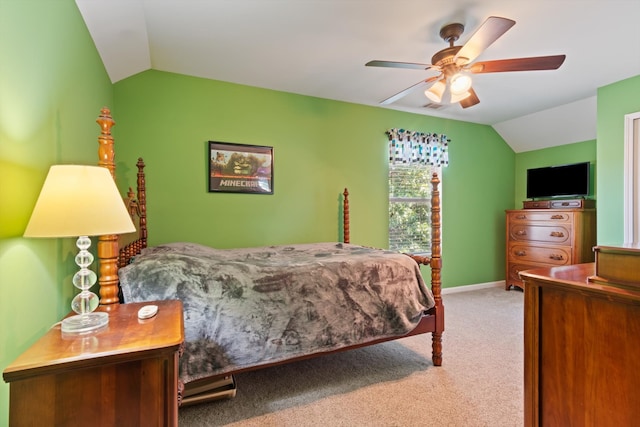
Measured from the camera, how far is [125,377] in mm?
931

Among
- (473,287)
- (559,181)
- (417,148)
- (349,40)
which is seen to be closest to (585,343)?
(349,40)

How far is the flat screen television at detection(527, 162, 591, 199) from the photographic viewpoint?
13.2 ft

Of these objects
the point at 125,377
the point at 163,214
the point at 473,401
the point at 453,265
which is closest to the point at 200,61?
the point at 163,214

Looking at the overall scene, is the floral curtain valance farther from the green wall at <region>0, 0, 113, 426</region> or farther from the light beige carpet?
the green wall at <region>0, 0, 113, 426</region>

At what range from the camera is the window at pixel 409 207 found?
4.16m

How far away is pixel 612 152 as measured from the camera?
329 centimetres

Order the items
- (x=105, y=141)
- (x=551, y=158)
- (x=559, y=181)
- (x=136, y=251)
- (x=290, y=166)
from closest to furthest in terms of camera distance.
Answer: (x=105, y=141)
(x=136, y=251)
(x=290, y=166)
(x=559, y=181)
(x=551, y=158)

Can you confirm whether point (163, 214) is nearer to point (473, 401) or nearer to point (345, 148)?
point (345, 148)

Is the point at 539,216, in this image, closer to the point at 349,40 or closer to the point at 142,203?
the point at 349,40

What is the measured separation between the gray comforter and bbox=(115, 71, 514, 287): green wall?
0.98 metres

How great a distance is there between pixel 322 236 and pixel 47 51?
2832 millimetres

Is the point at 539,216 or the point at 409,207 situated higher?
the point at 409,207

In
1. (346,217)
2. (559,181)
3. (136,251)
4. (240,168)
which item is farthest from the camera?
(559,181)

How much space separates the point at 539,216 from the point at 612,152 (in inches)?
45.2
